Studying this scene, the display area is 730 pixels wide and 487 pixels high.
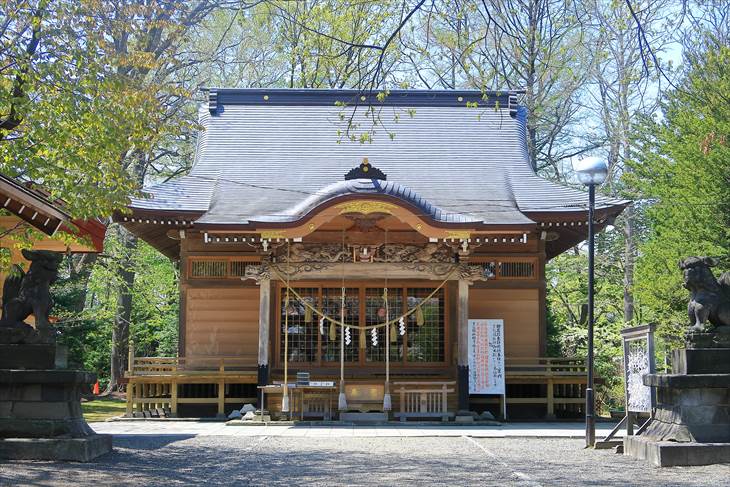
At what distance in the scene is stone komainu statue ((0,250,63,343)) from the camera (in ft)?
34.2

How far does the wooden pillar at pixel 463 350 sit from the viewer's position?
17828 mm

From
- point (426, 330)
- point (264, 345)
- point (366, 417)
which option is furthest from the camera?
point (426, 330)

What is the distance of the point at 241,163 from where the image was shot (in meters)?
21.6

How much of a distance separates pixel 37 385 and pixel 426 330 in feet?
33.9

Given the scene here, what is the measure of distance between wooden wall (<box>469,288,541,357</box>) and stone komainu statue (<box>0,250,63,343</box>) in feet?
35.9

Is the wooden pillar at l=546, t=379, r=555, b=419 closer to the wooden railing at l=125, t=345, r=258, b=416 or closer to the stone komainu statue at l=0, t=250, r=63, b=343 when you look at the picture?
the wooden railing at l=125, t=345, r=258, b=416

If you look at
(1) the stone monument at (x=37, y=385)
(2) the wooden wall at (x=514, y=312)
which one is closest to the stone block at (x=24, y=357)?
(1) the stone monument at (x=37, y=385)

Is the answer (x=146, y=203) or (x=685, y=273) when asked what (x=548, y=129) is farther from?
(x=685, y=273)

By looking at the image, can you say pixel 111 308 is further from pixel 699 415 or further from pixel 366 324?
pixel 699 415

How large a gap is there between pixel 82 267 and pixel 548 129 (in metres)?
17.3

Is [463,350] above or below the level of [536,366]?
above

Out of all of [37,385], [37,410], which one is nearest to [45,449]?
[37,410]

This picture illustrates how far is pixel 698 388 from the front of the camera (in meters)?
9.97

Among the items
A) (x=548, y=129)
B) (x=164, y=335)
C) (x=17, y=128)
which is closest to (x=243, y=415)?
(x=17, y=128)
